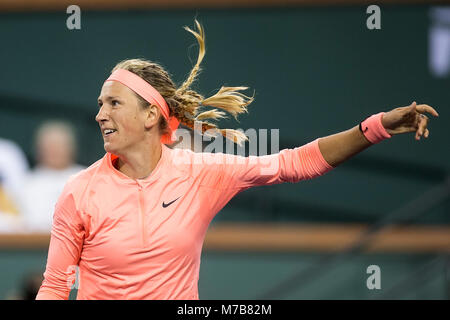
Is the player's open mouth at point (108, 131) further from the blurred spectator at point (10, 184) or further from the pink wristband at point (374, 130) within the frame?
the blurred spectator at point (10, 184)

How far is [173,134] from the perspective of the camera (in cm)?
239

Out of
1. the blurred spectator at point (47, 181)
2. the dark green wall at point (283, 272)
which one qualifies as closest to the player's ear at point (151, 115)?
the blurred spectator at point (47, 181)

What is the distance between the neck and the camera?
7.43 feet

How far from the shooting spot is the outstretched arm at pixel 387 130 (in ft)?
6.77

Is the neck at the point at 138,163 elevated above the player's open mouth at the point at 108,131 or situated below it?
below

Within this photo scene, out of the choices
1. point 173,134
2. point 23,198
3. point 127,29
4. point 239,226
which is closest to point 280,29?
point 127,29

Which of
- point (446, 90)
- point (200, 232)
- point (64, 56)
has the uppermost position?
point (64, 56)

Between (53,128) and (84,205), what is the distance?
237cm

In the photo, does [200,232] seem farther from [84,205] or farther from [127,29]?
[127,29]

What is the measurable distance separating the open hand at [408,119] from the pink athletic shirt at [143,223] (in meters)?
0.21

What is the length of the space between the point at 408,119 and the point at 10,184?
9.51ft

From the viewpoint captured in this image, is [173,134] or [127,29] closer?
[173,134]

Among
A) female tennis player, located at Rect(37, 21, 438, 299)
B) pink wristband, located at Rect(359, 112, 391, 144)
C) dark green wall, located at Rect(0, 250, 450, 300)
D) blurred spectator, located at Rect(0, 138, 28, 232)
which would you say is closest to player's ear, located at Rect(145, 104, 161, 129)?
female tennis player, located at Rect(37, 21, 438, 299)

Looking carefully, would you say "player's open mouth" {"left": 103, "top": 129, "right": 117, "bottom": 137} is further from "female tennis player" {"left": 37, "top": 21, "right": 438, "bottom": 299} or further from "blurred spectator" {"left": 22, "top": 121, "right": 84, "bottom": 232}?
"blurred spectator" {"left": 22, "top": 121, "right": 84, "bottom": 232}
